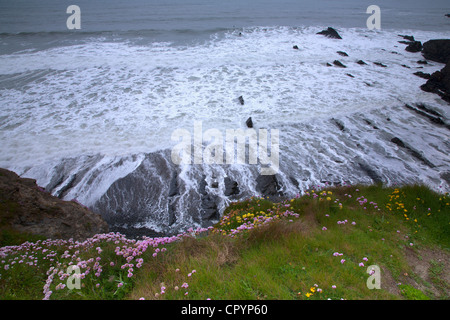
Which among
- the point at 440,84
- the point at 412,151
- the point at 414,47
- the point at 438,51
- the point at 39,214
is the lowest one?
the point at 39,214

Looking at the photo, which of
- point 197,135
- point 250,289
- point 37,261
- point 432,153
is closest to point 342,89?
point 432,153

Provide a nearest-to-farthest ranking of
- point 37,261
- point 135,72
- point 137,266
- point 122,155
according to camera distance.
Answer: point 137,266
point 37,261
point 122,155
point 135,72

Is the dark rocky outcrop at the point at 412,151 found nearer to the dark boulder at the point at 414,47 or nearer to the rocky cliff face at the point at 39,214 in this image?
the rocky cliff face at the point at 39,214

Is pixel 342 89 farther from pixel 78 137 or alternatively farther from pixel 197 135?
pixel 78 137

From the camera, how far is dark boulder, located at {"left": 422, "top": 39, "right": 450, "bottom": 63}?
77.5 ft

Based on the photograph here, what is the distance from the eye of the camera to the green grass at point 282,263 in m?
4.00

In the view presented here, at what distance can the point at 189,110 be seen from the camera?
50.7ft

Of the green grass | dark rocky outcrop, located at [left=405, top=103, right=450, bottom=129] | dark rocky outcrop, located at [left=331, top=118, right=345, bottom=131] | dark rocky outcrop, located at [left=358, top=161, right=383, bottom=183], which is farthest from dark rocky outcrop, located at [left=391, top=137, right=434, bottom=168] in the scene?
the green grass

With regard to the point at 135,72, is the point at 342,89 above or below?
below

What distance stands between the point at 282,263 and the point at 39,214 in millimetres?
6123

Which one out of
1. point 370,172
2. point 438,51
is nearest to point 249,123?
point 370,172

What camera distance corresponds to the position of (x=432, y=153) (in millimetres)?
11680

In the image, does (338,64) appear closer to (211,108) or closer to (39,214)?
(211,108)

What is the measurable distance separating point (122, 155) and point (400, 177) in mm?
11032
